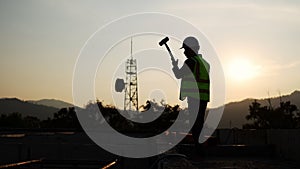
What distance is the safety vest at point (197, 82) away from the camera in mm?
7043

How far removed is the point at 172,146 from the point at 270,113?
95.2 ft

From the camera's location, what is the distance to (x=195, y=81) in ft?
23.1

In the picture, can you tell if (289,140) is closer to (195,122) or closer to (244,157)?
(244,157)

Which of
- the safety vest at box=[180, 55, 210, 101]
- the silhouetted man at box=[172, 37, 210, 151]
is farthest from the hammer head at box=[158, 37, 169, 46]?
the safety vest at box=[180, 55, 210, 101]

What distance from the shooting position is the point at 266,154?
779cm

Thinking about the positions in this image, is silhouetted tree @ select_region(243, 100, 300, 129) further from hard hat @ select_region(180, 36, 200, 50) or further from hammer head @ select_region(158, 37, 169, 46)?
hard hat @ select_region(180, 36, 200, 50)

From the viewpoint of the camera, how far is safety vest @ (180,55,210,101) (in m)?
7.04

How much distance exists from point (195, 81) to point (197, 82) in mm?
34

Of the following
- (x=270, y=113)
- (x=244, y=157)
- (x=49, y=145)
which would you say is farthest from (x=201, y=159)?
(x=270, y=113)

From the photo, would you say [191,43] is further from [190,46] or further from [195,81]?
[195,81]

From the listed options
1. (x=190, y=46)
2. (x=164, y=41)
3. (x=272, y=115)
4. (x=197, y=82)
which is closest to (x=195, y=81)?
Result: (x=197, y=82)

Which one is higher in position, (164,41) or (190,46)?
(164,41)

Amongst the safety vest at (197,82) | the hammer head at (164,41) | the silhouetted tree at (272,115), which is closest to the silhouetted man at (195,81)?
the safety vest at (197,82)

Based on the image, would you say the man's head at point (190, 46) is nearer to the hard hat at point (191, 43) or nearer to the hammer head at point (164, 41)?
the hard hat at point (191, 43)
